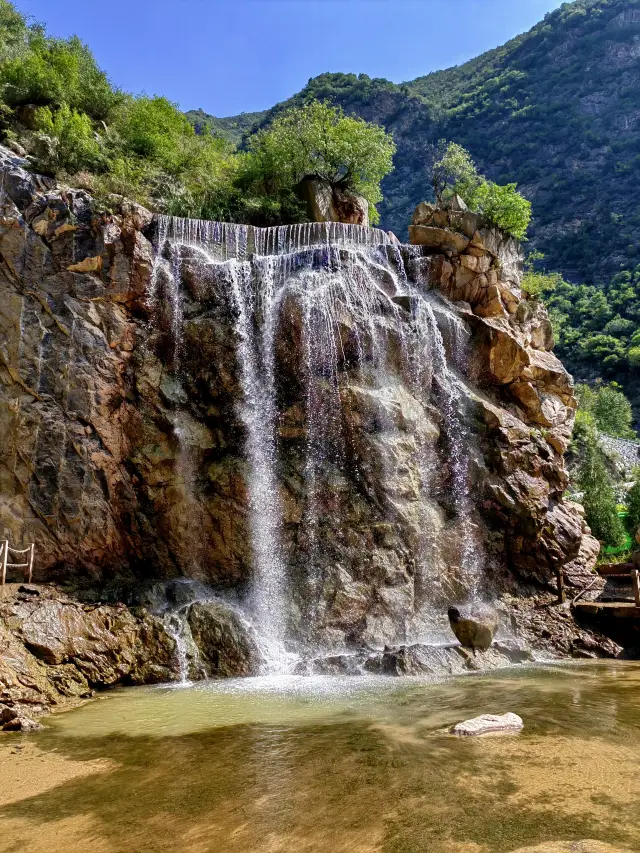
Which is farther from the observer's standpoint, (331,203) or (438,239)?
(331,203)

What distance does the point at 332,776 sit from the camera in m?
7.43

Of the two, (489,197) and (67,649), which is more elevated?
(489,197)

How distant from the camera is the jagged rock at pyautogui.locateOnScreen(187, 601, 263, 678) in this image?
1477cm

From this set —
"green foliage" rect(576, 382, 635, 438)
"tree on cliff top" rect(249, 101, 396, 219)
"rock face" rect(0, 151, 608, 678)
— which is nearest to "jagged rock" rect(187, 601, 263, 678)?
"rock face" rect(0, 151, 608, 678)

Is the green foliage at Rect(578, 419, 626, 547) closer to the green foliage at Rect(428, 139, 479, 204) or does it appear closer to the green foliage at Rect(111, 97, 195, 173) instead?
the green foliage at Rect(428, 139, 479, 204)

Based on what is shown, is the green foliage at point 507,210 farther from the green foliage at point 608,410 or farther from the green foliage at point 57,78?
the green foliage at point 608,410

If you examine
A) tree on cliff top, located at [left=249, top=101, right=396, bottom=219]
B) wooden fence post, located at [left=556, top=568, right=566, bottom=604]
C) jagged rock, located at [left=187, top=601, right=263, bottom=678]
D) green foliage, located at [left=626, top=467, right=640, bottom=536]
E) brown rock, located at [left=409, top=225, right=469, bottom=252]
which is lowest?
jagged rock, located at [left=187, top=601, right=263, bottom=678]

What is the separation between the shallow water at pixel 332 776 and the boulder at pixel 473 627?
3.10m

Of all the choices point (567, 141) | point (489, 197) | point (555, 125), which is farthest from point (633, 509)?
point (555, 125)

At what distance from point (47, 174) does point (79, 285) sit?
16.7 feet

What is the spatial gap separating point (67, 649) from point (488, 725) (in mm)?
9419

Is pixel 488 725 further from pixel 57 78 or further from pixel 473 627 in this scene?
pixel 57 78

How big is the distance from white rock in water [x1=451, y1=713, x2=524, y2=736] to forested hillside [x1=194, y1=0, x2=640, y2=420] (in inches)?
2415

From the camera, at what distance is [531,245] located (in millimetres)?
78438
